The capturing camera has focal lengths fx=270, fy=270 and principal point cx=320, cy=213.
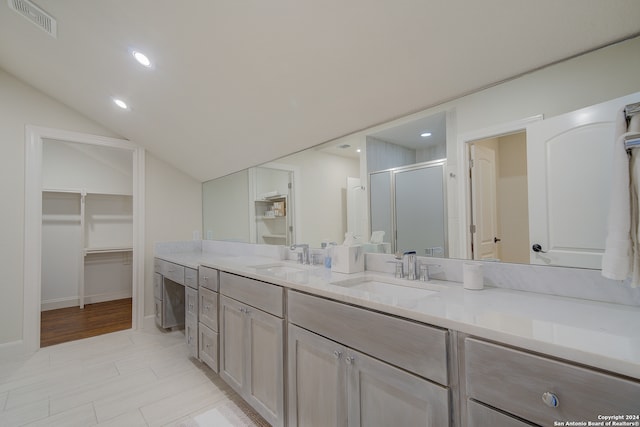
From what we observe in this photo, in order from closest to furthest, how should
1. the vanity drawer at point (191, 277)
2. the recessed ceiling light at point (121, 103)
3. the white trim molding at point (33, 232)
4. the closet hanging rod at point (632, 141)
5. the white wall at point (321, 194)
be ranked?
the closet hanging rod at point (632, 141), the white wall at point (321, 194), the vanity drawer at point (191, 277), the recessed ceiling light at point (121, 103), the white trim molding at point (33, 232)

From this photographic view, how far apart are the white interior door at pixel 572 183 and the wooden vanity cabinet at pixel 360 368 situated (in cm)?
71

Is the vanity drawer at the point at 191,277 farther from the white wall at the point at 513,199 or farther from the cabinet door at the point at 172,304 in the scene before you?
the white wall at the point at 513,199

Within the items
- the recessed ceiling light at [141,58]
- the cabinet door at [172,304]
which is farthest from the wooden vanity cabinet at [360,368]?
the cabinet door at [172,304]

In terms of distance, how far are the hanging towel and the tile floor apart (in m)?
2.20

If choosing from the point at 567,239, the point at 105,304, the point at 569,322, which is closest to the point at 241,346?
the point at 569,322

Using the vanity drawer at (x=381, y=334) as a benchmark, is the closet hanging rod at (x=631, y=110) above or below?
above

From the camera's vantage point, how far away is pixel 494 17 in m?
1.02

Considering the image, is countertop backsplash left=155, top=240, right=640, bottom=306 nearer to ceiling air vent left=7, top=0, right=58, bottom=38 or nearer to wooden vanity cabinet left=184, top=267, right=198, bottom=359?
wooden vanity cabinet left=184, top=267, right=198, bottom=359

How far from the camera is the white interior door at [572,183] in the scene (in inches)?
40.1

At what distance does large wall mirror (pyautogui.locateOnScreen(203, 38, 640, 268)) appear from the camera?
105cm

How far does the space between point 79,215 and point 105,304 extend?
4.77ft

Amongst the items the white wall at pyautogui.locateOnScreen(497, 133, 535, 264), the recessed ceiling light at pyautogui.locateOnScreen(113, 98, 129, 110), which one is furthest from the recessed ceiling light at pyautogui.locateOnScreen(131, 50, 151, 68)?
the white wall at pyautogui.locateOnScreen(497, 133, 535, 264)

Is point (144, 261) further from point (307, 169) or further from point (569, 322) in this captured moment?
point (569, 322)

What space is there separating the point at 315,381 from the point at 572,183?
1.39 meters
